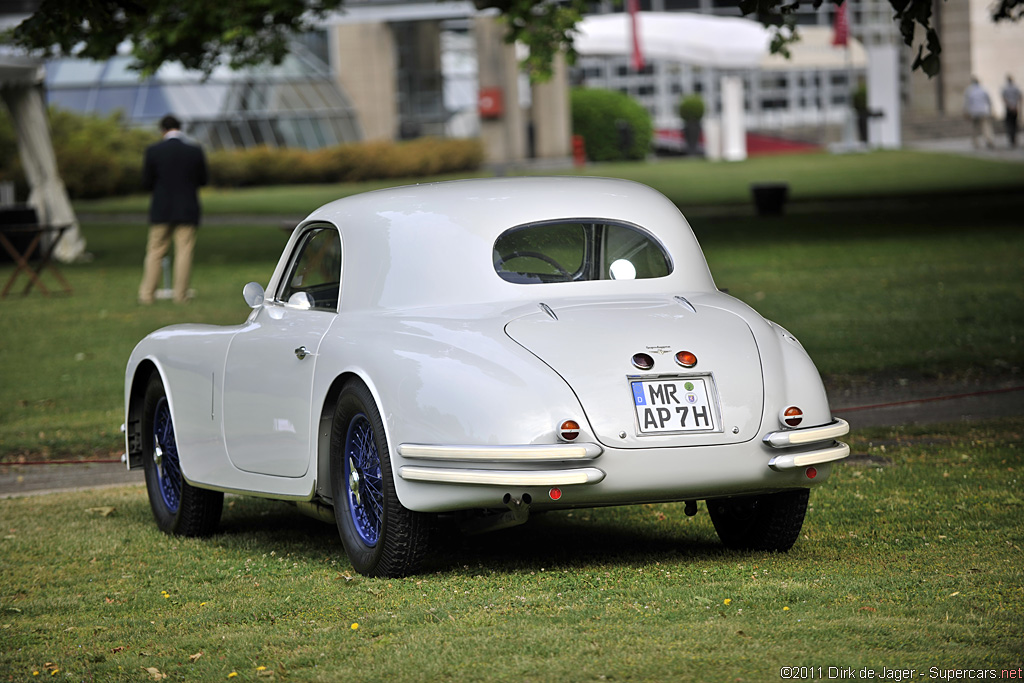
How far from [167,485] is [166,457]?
0.48ft

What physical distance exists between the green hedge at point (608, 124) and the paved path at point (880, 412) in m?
43.4

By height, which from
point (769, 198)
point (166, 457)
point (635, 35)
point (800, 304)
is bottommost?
point (769, 198)

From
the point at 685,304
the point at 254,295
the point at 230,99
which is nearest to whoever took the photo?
the point at 685,304

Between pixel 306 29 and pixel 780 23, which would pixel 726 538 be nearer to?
pixel 780 23

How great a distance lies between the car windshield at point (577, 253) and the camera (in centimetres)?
625

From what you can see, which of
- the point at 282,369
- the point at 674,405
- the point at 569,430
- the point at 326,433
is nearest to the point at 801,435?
the point at 674,405

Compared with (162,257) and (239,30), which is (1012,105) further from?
(162,257)

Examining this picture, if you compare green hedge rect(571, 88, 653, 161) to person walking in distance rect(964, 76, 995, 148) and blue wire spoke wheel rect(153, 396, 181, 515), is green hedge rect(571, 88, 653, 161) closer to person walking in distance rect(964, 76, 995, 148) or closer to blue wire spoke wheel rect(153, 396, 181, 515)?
person walking in distance rect(964, 76, 995, 148)

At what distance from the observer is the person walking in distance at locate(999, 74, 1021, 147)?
45250 mm

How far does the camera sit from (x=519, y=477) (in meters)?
5.42

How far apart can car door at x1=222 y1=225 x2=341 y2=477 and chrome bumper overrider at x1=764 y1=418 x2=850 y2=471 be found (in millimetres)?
1962

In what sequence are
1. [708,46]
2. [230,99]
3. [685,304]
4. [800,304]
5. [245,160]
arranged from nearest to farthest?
[685,304] < [800,304] < [245,160] < [708,46] < [230,99]

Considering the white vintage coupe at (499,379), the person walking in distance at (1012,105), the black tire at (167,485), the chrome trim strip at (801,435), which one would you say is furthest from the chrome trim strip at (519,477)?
the person walking in distance at (1012,105)

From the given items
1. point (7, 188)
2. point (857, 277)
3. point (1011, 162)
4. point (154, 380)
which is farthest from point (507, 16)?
point (1011, 162)
